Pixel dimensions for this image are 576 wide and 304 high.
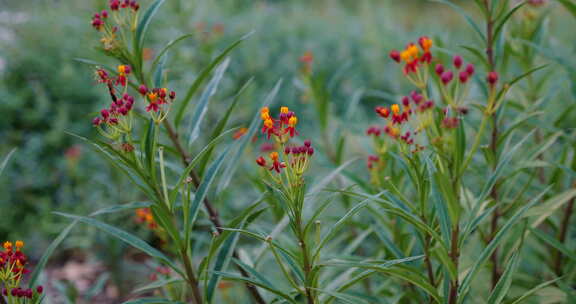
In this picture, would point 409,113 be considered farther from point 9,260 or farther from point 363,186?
point 9,260

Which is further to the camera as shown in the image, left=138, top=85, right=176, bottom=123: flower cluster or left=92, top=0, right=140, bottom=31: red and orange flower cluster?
left=92, top=0, right=140, bottom=31: red and orange flower cluster

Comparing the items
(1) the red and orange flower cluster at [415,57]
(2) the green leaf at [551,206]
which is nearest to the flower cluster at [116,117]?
(1) the red and orange flower cluster at [415,57]

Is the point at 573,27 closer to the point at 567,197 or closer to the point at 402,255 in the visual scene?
the point at 567,197

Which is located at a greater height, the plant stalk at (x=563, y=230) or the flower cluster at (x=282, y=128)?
the flower cluster at (x=282, y=128)

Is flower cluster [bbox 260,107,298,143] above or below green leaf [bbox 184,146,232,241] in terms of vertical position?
above

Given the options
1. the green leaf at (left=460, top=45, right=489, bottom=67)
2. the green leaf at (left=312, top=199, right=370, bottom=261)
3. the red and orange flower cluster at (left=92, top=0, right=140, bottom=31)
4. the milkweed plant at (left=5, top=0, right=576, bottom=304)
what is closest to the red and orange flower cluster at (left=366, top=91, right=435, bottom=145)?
the milkweed plant at (left=5, top=0, right=576, bottom=304)

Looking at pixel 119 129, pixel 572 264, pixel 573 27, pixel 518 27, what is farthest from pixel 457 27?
pixel 119 129

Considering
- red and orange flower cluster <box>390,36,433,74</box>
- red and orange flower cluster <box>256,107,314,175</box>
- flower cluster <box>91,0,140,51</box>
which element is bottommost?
red and orange flower cluster <box>256,107,314,175</box>

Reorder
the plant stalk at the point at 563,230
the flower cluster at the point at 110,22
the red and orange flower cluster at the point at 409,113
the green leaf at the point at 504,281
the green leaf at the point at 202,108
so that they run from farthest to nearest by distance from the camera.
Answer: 1. the plant stalk at the point at 563,230
2. the green leaf at the point at 202,108
3. the flower cluster at the point at 110,22
4. the green leaf at the point at 504,281
5. the red and orange flower cluster at the point at 409,113

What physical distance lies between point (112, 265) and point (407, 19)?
6914 millimetres

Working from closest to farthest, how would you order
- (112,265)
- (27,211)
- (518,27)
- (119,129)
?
1. (119,129)
2. (518,27)
3. (112,265)
4. (27,211)

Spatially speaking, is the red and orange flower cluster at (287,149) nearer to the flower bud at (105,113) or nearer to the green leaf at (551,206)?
the flower bud at (105,113)

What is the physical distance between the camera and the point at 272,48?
520 cm

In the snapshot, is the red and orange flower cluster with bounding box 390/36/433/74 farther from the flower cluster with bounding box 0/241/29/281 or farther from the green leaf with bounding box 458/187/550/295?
the flower cluster with bounding box 0/241/29/281
